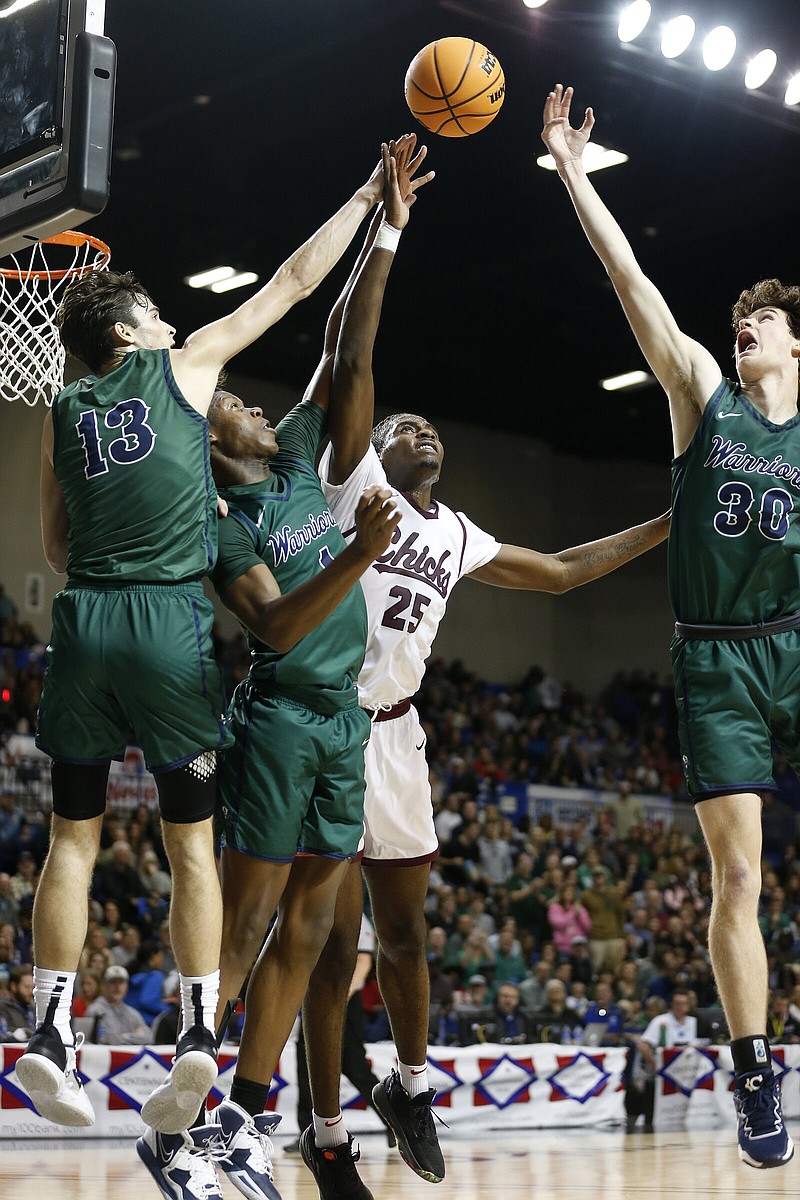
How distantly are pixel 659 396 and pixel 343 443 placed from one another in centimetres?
1735

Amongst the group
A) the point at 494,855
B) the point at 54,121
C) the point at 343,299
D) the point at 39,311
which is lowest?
the point at 494,855

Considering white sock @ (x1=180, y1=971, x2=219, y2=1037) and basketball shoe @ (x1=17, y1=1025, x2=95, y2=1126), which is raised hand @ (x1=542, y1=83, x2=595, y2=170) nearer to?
white sock @ (x1=180, y1=971, x2=219, y2=1037)

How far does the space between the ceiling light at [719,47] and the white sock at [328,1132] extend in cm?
980

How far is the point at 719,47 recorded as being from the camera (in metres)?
12.1

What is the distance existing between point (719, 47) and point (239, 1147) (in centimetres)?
1030

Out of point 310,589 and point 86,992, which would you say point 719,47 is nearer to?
point 310,589

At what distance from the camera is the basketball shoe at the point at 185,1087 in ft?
13.7

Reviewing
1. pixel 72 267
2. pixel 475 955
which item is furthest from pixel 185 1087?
pixel 475 955

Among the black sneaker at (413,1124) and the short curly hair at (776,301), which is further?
the black sneaker at (413,1124)

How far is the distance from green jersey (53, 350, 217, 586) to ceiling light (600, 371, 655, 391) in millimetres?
17045

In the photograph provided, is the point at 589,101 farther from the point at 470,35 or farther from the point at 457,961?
the point at 457,961

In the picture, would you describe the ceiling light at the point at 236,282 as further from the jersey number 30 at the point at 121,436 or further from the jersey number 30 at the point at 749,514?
the jersey number 30 at the point at 749,514

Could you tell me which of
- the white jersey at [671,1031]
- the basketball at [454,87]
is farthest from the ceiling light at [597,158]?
the white jersey at [671,1031]

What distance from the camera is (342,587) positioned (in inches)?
183
